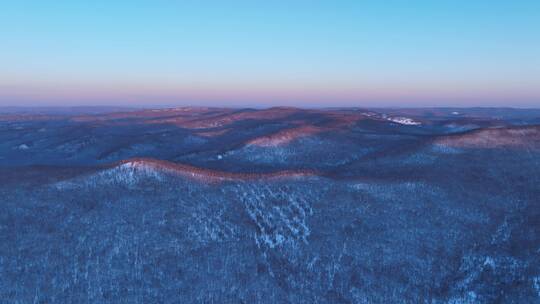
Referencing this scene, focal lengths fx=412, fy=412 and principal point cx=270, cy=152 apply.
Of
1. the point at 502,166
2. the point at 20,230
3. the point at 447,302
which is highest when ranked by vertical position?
the point at 502,166

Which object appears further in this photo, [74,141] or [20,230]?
[74,141]

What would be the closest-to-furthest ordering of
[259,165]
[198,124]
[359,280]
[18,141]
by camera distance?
[359,280]
[259,165]
[18,141]
[198,124]

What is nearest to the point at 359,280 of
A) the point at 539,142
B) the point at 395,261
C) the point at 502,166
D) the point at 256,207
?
the point at 395,261

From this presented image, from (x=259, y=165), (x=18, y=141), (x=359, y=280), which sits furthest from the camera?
(x=18, y=141)

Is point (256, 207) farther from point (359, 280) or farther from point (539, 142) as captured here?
point (539, 142)

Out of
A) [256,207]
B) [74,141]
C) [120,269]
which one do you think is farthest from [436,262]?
[74,141]

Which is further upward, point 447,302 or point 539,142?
point 539,142

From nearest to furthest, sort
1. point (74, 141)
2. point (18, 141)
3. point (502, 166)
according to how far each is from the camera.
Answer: point (502, 166) → point (74, 141) → point (18, 141)

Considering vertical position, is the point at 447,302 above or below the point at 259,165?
below

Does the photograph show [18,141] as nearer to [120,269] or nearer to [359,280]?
[120,269]
